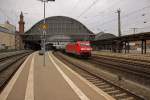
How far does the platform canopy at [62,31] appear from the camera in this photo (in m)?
120

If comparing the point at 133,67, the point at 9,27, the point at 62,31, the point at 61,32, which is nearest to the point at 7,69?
the point at 133,67

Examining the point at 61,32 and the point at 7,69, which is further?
the point at 61,32

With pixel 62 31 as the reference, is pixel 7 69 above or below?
below

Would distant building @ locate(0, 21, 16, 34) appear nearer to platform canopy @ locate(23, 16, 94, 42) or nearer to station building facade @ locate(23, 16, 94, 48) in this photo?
platform canopy @ locate(23, 16, 94, 42)

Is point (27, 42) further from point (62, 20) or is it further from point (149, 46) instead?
point (149, 46)

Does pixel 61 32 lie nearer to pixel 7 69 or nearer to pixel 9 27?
Answer: pixel 9 27

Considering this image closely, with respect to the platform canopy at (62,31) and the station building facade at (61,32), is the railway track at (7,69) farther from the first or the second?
the platform canopy at (62,31)

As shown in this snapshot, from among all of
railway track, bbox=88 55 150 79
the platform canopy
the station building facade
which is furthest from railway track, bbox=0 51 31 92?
the platform canopy

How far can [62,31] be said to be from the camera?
124875 mm

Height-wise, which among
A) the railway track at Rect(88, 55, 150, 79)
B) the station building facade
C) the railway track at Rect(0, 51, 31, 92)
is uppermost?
the station building facade

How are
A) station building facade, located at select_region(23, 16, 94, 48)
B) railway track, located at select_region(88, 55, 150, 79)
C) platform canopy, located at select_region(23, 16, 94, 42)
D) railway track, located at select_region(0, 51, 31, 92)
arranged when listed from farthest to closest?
platform canopy, located at select_region(23, 16, 94, 42)
station building facade, located at select_region(23, 16, 94, 48)
railway track, located at select_region(88, 55, 150, 79)
railway track, located at select_region(0, 51, 31, 92)

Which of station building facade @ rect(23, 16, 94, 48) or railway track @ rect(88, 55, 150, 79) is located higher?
station building facade @ rect(23, 16, 94, 48)

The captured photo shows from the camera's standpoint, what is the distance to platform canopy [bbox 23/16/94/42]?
120 metres

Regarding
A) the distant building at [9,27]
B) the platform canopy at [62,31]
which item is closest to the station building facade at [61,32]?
the platform canopy at [62,31]
